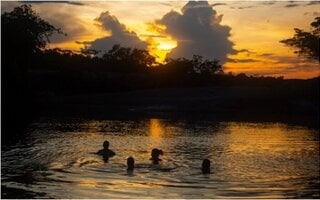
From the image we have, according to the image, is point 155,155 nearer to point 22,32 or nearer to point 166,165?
point 166,165

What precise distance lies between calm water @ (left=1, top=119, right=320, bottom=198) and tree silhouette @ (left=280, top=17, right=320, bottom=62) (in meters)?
32.9

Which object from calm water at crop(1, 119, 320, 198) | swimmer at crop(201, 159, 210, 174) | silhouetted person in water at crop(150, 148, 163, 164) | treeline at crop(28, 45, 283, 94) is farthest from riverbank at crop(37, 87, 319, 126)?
swimmer at crop(201, 159, 210, 174)

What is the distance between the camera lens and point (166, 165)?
21547 mm

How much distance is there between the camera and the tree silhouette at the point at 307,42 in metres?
66.4

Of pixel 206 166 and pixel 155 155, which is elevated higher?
pixel 155 155

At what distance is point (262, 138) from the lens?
33281mm

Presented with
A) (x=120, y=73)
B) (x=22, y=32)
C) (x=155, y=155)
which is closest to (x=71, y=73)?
(x=120, y=73)

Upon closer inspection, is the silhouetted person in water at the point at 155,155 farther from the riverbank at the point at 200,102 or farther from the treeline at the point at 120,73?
the treeline at the point at 120,73

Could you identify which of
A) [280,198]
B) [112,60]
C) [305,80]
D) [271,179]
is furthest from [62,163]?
[112,60]

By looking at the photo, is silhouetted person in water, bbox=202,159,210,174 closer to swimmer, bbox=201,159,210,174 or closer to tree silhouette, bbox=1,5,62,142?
swimmer, bbox=201,159,210,174

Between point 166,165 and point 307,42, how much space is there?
48359 mm

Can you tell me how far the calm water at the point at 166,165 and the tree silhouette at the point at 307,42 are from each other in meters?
32.9

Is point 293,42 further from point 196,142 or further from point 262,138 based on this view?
point 196,142

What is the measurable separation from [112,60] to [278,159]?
82.1 metres
